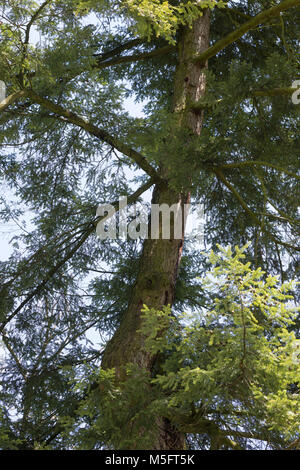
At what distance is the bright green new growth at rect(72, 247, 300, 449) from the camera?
3629 mm

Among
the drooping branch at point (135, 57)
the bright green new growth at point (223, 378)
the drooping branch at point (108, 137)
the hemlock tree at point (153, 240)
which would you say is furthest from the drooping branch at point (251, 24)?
the bright green new growth at point (223, 378)

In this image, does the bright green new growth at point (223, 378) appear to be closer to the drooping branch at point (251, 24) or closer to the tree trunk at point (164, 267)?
the tree trunk at point (164, 267)

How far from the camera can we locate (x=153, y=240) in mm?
5617

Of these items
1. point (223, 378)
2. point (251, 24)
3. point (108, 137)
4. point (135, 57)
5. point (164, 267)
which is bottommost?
Result: point (223, 378)

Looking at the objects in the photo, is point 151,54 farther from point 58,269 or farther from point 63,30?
point 58,269

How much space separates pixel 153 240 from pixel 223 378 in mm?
2269

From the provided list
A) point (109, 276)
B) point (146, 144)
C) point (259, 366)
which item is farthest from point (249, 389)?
point (109, 276)

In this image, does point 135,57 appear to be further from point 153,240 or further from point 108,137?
point 153,240

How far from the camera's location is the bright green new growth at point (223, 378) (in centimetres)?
363

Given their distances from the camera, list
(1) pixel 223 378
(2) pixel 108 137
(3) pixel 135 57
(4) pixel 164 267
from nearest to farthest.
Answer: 1. (1) pixel 223 378
2. (4) pixel 164 267
3. (2) pixel 108 137
4. (3) pixel 135 57

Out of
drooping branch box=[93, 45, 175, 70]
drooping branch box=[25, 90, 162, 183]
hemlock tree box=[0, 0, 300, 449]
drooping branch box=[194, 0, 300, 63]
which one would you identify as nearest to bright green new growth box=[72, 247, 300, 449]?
hemlock tree box=[0, 0, 300, 449]

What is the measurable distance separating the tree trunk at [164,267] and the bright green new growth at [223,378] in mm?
475

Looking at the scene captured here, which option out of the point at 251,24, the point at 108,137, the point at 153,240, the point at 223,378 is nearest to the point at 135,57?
the point at 108,137

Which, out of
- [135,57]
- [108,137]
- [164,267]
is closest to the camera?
[164,267]
